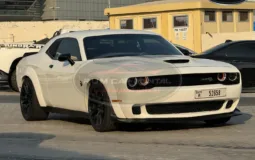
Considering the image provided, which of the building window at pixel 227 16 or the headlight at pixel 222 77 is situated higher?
the headlight at pixel 222 77

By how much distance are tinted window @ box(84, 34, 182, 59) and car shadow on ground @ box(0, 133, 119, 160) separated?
1521mm

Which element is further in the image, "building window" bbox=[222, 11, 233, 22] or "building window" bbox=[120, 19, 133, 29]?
"building window" bbox=[120, 19, 133, 29]

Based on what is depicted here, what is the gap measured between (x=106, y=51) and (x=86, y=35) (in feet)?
1.96

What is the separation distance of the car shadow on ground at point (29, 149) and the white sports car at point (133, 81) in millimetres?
897

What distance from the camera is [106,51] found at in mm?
9180

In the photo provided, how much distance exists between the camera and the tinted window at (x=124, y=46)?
914 centimetres

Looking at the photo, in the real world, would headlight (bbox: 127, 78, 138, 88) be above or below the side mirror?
below

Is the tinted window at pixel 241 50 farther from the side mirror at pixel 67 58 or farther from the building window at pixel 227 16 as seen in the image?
the building window at pixel 227 16

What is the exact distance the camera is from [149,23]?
111 feet

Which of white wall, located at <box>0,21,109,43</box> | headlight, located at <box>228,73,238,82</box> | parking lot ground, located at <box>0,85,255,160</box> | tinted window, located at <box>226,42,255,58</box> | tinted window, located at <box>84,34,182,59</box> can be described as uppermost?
tinted window, located at <box>84,34,182,59</box>

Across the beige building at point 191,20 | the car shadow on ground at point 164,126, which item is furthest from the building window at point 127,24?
the car shadow on ground at point 164,126

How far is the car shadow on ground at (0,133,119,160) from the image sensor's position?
687 centimetres

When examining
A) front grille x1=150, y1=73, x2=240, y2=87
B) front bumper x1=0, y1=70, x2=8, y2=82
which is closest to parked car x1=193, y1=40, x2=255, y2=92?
front bumper x1=0, y1=70, x2=8, y2=82

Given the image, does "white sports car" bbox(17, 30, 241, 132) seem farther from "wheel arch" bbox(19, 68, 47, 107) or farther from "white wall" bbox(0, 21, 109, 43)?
"white wall" bbox(0, 21, 109, 43)
